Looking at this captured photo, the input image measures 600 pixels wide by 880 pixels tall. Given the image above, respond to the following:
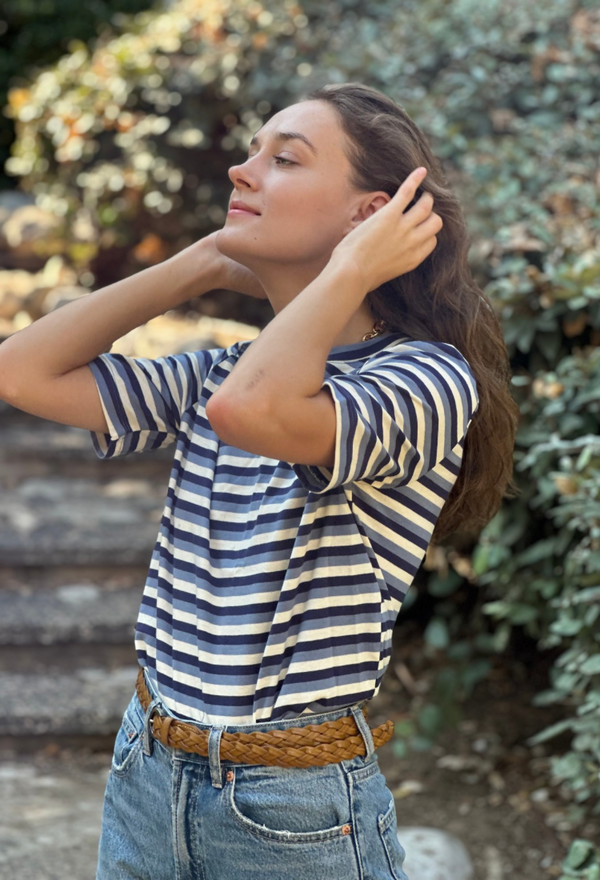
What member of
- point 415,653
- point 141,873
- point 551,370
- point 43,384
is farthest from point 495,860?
point 43,384

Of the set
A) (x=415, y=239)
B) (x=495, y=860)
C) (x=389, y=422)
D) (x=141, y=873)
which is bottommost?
(x=495, y=860)

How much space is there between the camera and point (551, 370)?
295 centimetres

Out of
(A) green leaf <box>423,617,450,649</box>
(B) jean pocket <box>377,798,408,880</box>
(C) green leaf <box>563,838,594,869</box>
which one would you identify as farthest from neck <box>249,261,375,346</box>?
(A) green leaf <box>423,617,450,649</box>

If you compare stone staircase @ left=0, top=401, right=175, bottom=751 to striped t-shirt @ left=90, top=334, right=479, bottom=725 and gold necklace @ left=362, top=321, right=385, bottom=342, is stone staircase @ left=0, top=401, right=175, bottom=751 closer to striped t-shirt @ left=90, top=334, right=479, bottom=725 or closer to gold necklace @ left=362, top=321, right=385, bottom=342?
striped t-shirt @ left=90, top=334, right=479, bottom=725

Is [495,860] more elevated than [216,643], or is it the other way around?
[216,643]

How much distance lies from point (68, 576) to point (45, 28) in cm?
538

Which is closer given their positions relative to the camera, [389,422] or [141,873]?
[389,422]

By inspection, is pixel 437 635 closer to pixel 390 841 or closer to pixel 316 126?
pixel 390 841

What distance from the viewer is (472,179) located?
3469 mm

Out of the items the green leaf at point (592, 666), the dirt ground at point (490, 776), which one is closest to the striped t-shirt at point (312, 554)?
the green leaf at point (592, 666)

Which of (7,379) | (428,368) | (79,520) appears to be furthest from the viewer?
(79,520)

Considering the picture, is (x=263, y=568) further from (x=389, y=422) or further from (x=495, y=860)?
(x=495, y=860)

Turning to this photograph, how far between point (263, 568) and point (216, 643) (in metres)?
0.12

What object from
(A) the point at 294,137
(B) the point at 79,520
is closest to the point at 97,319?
(A) the point at 294,137
